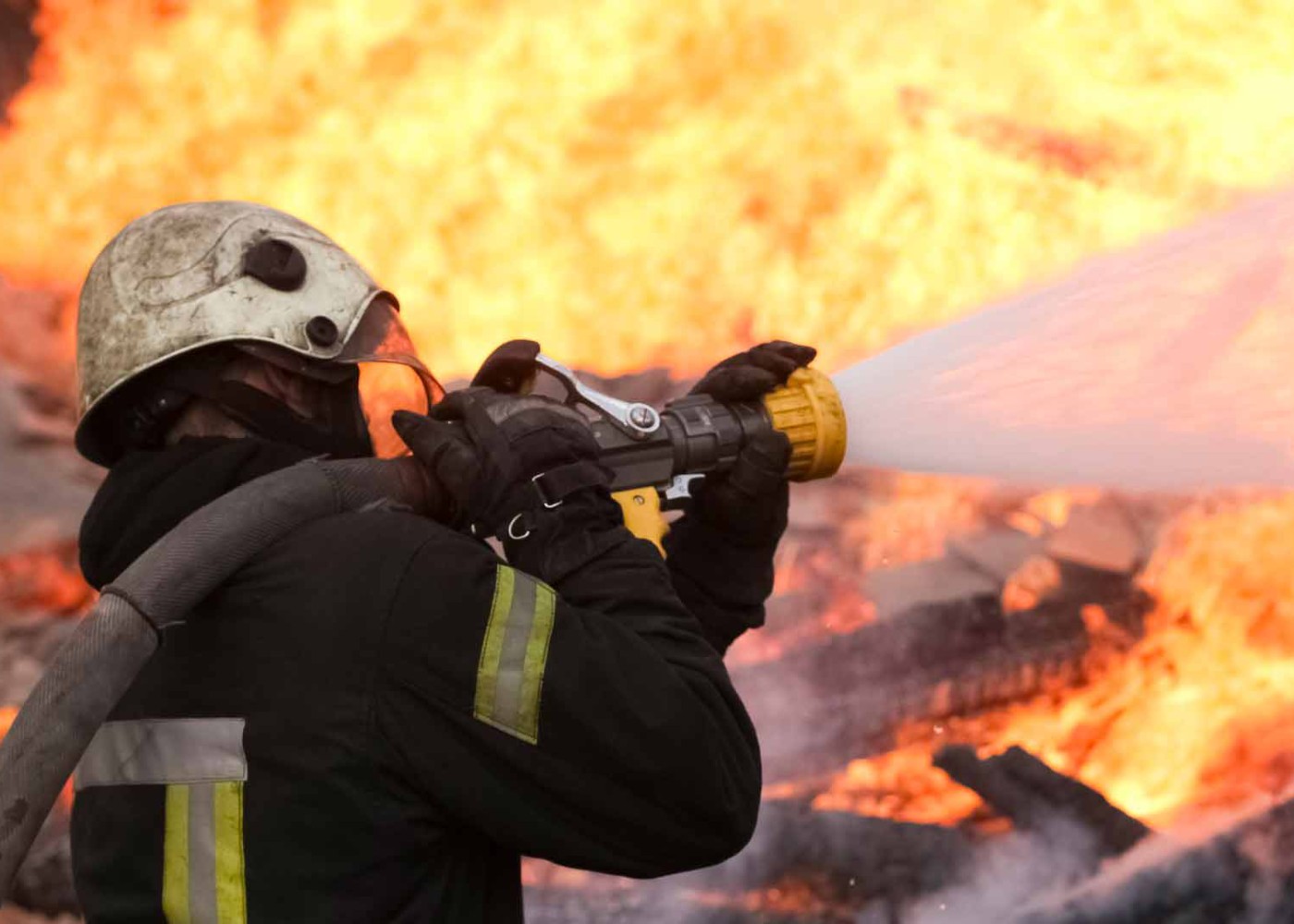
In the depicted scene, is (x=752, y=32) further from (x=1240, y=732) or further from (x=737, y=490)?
(x=1240, y=732)

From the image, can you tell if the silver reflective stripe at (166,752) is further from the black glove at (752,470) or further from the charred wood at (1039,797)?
the charred wood at (1039,797)

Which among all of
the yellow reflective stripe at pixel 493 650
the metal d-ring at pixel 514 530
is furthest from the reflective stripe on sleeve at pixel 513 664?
the metal d-ring at pixel 514 530

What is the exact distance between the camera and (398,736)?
172 cm

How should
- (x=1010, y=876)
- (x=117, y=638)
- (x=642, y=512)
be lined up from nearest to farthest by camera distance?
1. (x=117, y=638)
2. (x=642, y=512)
3. (x=1010, y=876)

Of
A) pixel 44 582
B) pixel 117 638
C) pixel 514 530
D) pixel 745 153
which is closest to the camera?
pixel 117 638

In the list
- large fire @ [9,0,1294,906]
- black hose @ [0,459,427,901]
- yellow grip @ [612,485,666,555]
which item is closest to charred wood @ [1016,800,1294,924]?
large fire @ [9,0,1294,906]

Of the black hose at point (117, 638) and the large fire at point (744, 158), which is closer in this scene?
the black hose at point (117, 638)

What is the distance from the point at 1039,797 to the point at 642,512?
1.96 metres

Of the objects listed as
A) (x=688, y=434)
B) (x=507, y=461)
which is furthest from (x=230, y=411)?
(x=688, y=434)

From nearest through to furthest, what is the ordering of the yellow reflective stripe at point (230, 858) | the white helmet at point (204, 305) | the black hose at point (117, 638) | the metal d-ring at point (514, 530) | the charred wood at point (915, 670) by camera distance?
the black hose at point (117, 638), the yellow reflective stripe at point (230, 858), the metal d-ring at point (514, 530), the white helmet at point (204, 305), the charred wood at point (915, 670)

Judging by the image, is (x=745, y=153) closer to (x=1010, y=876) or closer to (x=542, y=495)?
(x=1010, y=876)

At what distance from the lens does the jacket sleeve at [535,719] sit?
67.4 inches

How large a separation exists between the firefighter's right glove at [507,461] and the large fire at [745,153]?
189cm

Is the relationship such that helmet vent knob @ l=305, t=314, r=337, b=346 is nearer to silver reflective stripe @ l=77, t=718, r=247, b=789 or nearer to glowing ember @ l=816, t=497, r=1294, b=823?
silver reflective stripe @ l=77, t=718, r=247, b=789
